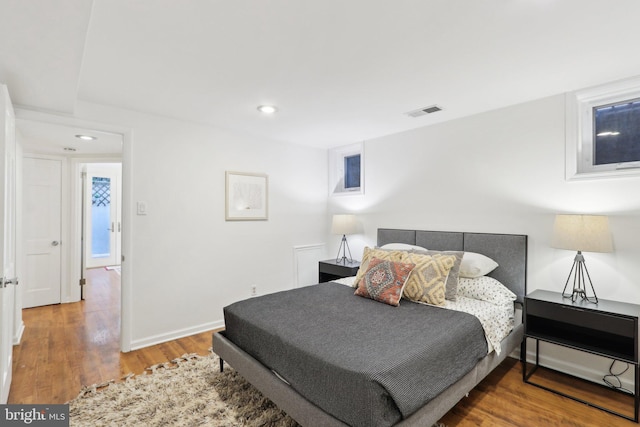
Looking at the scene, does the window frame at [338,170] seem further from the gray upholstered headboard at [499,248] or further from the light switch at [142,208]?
the light switch at [142,208]

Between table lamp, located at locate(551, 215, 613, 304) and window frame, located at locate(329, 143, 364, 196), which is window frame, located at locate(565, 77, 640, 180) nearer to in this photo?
table lamp, located at locate(551, 215, 613, 304)

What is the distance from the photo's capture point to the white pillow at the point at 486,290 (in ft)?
8.71

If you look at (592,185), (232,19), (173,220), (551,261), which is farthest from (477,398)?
(173,220)

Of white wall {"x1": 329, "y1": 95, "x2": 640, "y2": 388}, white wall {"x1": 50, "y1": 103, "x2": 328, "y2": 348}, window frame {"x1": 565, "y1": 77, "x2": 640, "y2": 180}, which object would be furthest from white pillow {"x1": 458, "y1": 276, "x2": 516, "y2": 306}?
white wall {"x1": 50, "y1": 103, "x2": 328, "y2": 348}

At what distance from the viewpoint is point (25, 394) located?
7.43 ft

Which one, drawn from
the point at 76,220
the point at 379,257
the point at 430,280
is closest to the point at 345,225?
the point at 379,257

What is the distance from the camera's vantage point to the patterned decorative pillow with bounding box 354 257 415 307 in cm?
252

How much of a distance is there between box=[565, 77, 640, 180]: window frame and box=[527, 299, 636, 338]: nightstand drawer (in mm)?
1086

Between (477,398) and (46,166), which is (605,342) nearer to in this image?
(477,398)

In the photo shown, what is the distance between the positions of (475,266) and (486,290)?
0.22 metres

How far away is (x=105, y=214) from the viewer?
25.7 feet

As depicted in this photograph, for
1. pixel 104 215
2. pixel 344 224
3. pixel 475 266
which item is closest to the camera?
pixel 475 266

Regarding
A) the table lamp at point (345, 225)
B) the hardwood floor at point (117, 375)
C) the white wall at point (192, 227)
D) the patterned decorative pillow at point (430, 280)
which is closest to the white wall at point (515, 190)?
the table lamp at point (345, 225)

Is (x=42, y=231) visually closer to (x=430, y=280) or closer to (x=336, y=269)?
(x=336, y=269)
